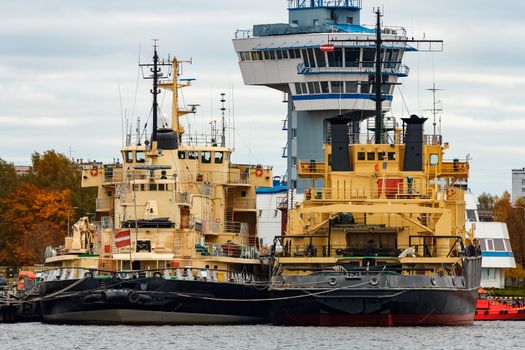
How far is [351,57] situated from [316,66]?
2598 millimetres

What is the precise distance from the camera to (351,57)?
127 m

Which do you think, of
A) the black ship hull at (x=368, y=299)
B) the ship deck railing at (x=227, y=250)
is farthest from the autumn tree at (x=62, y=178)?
the black ship hull at (x=368, y=299)

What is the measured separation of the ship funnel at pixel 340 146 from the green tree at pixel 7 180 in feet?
195

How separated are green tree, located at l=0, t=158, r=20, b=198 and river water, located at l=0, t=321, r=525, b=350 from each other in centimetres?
6114

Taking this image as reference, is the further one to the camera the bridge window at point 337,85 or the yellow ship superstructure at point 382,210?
the bridge window at point 337,85

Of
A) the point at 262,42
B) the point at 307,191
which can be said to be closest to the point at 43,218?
the point at 262,42

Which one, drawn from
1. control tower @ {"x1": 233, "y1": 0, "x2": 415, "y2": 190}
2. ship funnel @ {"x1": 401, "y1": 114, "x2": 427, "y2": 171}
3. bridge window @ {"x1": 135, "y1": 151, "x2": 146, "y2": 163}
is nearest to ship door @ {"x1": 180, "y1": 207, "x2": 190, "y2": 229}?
bridge window @ {"x1": 135, "y1": 151, "x2": 146, "y2": 163}

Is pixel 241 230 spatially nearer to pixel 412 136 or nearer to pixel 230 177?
pixel 230 177

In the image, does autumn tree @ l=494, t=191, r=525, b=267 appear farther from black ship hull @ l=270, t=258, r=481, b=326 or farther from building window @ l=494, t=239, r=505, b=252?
black ship hull @ l=270, t=258, r=481, b=326

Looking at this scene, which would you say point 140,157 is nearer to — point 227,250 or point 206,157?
point 206,157

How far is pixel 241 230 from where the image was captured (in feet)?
306

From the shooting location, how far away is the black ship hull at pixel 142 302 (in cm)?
8025

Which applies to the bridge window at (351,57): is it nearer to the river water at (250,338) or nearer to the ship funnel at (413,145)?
the ship funnel at (413,145)

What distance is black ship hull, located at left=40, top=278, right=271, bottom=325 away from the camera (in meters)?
80.2
